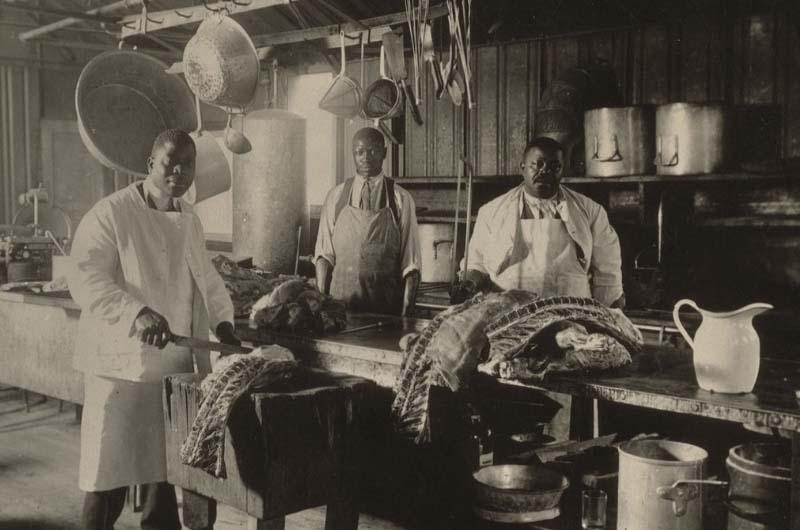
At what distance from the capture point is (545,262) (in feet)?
14.3

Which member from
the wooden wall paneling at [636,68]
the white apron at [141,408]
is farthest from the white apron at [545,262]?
the wooden wall paneling at [636,68]

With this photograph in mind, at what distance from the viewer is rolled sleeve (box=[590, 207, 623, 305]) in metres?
4.41

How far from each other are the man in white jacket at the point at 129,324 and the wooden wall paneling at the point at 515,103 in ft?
11.9

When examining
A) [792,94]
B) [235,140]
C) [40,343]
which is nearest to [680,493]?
[792,94]

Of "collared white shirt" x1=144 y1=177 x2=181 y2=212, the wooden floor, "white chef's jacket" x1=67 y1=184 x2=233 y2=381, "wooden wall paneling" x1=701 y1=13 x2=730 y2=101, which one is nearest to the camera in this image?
"white chef's jacket" x1=67 y1=184 x2=233 y2=381

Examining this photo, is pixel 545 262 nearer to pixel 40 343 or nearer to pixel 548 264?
pixel 548 264

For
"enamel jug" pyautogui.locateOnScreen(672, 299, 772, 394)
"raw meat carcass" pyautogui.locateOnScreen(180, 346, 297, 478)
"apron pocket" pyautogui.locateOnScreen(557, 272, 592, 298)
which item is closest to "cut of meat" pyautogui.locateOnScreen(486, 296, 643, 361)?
"enamel jug" pyautogui.locateOnScreen(672, 299, 772, 394)

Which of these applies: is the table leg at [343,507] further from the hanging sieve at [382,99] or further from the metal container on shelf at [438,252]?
the metal container on shelf at [438,252]

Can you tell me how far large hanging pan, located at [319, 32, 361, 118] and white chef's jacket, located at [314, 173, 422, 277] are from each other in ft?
2.55

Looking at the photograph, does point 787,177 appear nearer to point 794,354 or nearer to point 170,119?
point 794,354

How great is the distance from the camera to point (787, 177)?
16.7 ft

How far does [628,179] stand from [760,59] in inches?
45.5

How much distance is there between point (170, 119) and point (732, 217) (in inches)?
149

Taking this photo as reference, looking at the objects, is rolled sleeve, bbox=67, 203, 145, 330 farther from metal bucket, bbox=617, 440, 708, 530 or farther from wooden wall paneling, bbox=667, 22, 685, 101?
wooden wall paneling, bbox=667, 22, 685, 101
